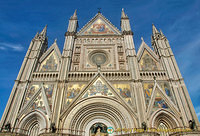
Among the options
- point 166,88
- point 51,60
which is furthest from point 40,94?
point 166,88

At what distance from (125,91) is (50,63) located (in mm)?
10055

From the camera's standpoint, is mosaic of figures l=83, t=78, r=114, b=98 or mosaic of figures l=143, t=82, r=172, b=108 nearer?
mosaic of figures l=143, t=82, r=172, b=108

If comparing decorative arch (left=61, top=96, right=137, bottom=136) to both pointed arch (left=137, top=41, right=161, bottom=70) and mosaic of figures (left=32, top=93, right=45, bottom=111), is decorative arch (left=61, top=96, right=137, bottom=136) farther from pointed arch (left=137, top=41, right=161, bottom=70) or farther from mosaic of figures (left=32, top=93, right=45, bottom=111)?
pointed arch (left=137, top=41, right=161, bottom=70)

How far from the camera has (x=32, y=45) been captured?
20.2 m

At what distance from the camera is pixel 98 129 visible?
50.0 feet

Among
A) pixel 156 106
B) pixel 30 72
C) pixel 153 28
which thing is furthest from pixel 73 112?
pixel 153 28

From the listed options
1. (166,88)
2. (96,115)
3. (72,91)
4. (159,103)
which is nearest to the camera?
(159,103)

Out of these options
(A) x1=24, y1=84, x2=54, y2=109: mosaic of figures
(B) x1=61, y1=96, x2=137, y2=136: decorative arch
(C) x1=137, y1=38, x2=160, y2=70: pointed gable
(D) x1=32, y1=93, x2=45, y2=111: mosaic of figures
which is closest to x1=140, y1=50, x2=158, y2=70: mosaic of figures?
(C) x1=137, y1=38, x2=160, y2=70: pointed gable

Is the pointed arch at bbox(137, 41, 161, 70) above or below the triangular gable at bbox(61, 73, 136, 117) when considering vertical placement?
above

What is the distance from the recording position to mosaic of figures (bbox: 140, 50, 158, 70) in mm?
18587

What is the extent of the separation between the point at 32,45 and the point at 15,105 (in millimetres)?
8542

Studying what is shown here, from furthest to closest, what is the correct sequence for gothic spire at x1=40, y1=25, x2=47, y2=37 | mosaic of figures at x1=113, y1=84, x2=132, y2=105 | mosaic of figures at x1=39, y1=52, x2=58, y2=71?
1. gothic spire at x1=40, y1=25, x2=47, y2=37
2. mosaic of figures at x1=39, y1=52, x2=58, y2=71
3. mosaic of figures at x1=113, y1=84, x2=132, y2=105

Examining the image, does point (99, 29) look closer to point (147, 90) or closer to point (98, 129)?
point (147, 90)

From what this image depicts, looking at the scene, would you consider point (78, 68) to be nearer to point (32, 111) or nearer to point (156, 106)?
point (32, 111)
